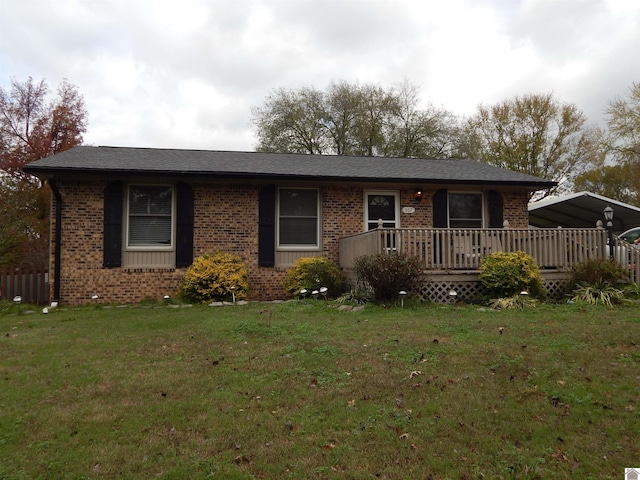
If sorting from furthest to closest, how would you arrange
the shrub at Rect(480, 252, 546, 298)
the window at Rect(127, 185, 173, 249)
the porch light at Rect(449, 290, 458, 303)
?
the window at Rect(127, 185, 173, 249) → the porch light at Rect(449, 290, 458, 303) → the shrub at Rect(480, 252, 546, 298)

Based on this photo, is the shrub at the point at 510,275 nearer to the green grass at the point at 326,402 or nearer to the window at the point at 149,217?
the green grass at the point at 326,402

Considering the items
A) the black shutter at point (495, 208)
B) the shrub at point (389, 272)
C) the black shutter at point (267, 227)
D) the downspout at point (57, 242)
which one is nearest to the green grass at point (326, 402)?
the shrub at point (389, 272)

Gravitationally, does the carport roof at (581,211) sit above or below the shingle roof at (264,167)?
below

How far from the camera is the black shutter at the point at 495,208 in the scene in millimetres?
11977

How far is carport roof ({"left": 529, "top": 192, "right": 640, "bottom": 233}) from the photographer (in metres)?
14.1

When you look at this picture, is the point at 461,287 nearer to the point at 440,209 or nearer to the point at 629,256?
the point at 440,209

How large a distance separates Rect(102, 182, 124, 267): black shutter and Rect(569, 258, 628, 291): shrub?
10220 millimetres

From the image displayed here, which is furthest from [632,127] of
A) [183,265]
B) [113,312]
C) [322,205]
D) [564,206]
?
[113,312]

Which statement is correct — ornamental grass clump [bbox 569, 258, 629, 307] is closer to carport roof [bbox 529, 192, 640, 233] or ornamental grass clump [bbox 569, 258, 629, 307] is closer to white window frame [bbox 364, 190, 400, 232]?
white window frame [bbox 364, 190, 400, 232]

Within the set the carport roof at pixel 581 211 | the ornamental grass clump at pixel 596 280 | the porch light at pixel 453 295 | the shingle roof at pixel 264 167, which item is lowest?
the porch light at pixel 453 295

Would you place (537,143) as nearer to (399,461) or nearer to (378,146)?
(378,146)

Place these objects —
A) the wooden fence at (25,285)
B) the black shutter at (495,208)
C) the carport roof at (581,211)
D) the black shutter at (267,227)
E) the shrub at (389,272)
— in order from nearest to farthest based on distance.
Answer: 1. the shrub at (389,272)
2. the wooden fence at (25,285)
3. the black shutter at (267,227)
4. the black shutter at (495,208)
5. the carport roof at (581,211)

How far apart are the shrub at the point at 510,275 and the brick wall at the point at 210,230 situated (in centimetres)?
286

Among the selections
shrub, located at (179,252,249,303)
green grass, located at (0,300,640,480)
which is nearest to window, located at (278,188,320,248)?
shrub, located at (179,252,249,303)
